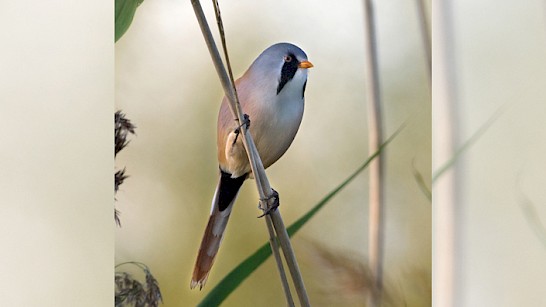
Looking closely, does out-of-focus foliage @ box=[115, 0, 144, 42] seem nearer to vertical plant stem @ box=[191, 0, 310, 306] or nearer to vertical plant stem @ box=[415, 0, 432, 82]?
vertical plant stem @ box=[191, 0, 310, 306]

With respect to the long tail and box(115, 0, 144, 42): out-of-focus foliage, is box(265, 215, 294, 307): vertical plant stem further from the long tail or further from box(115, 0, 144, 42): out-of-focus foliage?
box(115, 0, 144, 42): out-of-focus foliage

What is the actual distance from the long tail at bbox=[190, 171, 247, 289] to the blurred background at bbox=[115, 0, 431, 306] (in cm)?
2

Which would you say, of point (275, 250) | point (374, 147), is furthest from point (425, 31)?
point (275, 250)

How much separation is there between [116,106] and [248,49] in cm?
32

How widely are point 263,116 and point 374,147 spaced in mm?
252

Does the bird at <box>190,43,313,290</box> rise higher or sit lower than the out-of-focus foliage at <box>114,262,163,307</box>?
higher

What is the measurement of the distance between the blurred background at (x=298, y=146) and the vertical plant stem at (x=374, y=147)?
1 cm

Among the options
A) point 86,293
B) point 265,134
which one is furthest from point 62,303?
point 265,134

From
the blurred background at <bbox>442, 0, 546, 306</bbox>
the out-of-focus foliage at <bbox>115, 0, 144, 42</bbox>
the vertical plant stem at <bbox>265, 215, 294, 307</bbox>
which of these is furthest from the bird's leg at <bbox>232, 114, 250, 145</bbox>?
the blurred background at <bbox>442, 0, 546, 306</bbox>

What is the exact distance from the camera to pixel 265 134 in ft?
3.91

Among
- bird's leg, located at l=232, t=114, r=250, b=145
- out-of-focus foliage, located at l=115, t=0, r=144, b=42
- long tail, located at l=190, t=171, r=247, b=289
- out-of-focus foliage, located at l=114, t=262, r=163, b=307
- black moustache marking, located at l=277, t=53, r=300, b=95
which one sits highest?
out-of-focus foliage, located at l=115, t=0, r=144, b=42

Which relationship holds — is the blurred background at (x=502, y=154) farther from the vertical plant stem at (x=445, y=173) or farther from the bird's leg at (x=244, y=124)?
the bird's leg at (x=244, y=124)

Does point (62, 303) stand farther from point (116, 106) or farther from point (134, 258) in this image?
point (116, 106)

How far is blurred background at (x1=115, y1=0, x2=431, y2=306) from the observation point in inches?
46.8
